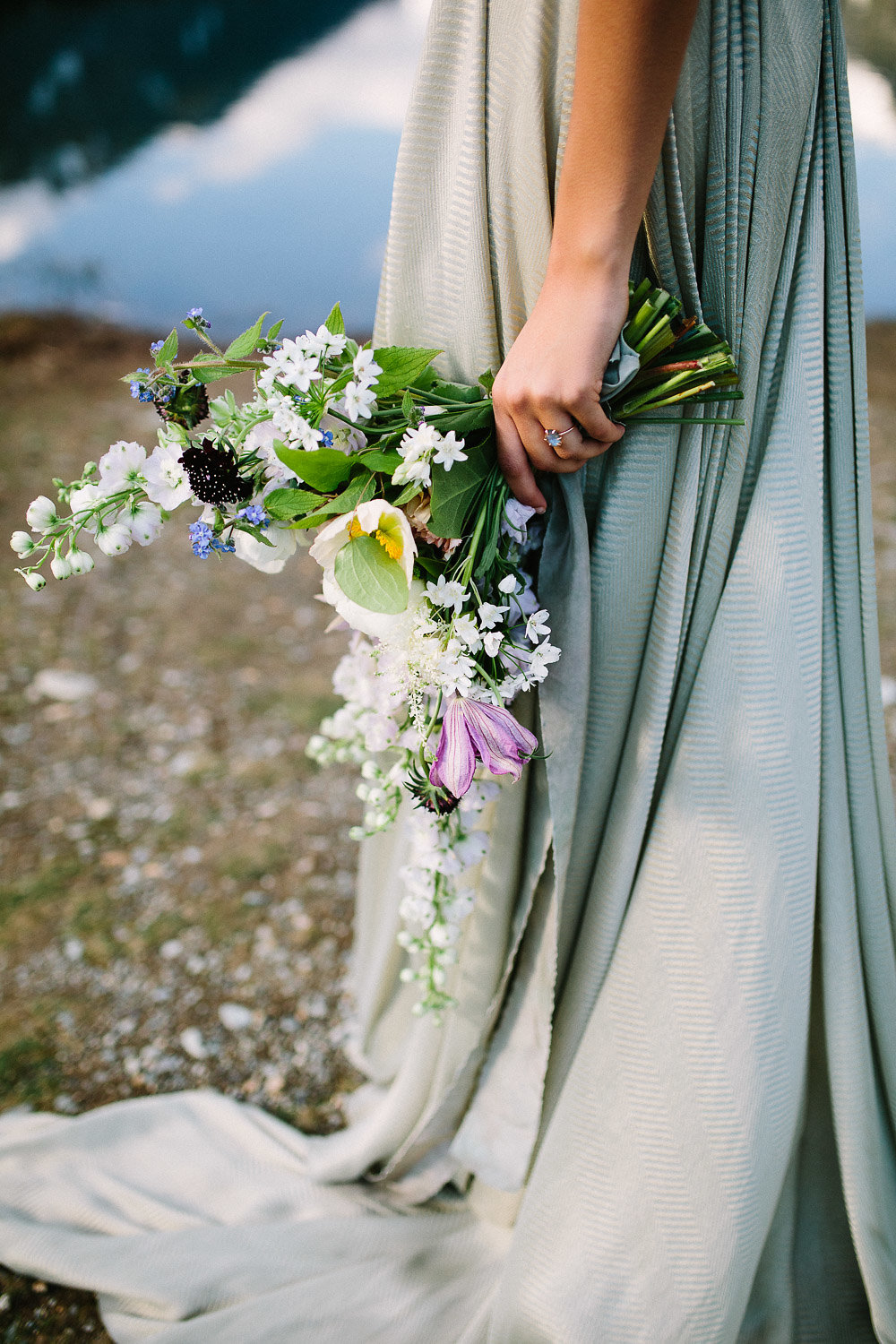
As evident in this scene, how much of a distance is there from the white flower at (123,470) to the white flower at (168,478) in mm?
12

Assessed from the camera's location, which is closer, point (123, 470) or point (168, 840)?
point (123, 470)

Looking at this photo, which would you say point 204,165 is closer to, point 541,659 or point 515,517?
point 515,517

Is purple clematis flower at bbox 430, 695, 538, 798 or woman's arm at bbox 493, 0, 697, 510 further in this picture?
purple clematis flower at bbox 430, 695, 538, 798

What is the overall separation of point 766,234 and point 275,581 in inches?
112

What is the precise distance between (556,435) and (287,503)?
12.2 inches

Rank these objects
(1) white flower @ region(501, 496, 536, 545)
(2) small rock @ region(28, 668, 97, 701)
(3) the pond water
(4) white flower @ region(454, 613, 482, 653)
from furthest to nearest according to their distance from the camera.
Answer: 1. (3) the pond water
2. (2) small rock @ region(28, 668, 97, 701)
3. (1) white flower @ region(501, 496, 536, 545)
4. (4) white flower @ region(454, 613, 482, 653)

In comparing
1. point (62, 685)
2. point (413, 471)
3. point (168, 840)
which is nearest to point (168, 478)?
point (413, 471)

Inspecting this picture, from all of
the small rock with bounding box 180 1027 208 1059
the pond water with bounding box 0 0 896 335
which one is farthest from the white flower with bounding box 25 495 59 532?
the pond water with bounding box 0 0 896 335

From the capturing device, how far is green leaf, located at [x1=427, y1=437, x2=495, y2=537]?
103cm

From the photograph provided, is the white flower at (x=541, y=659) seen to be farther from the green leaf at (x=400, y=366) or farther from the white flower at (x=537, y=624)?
the green leaf at (x=400, y=366)

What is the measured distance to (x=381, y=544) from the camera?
103 cm

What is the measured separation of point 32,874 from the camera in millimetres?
→ 2400

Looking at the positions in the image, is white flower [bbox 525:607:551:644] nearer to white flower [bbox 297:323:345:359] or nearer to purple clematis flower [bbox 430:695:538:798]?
purple clematis flower [bbox 430:695:538:798]

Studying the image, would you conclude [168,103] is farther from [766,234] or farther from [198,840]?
[766,234]
